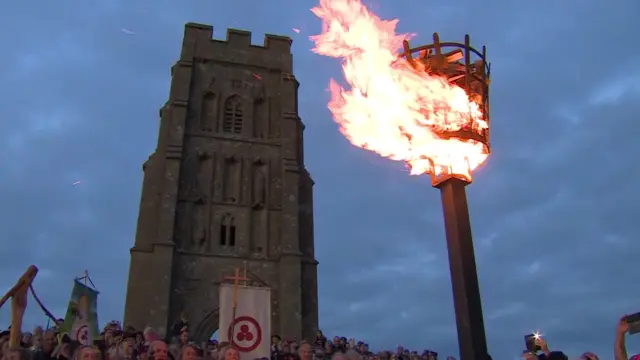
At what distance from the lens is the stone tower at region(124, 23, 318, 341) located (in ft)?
82.5

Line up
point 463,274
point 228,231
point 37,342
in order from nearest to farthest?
point 463,274, point 37,342, point 228,231

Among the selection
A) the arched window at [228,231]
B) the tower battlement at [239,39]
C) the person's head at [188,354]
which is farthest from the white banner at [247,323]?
the tower battlement at [239,39]

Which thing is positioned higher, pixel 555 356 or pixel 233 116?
pixel 233 116

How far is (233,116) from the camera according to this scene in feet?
100

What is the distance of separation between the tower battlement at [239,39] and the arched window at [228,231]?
403 inches

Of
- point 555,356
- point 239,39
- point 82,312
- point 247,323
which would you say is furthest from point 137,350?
point 239,39

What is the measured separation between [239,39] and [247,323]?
2642cm

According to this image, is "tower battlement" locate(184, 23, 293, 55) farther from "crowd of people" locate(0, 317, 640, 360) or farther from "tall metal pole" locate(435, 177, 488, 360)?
"tall metal pole" locate(435, 177, 488, 360)

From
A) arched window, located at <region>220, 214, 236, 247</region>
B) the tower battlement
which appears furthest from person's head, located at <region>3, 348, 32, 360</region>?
the tower battlement

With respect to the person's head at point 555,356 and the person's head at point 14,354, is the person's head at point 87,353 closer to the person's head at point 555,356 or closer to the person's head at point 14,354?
the person's head at point 14,354

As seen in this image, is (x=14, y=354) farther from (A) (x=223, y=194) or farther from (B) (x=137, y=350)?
(A) (x=223, y=194)

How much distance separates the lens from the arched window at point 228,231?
2723 centimetres

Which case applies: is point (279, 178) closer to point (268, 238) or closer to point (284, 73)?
point (268, 238)

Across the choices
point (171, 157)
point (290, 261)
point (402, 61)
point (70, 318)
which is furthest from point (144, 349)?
point (171, 157)
